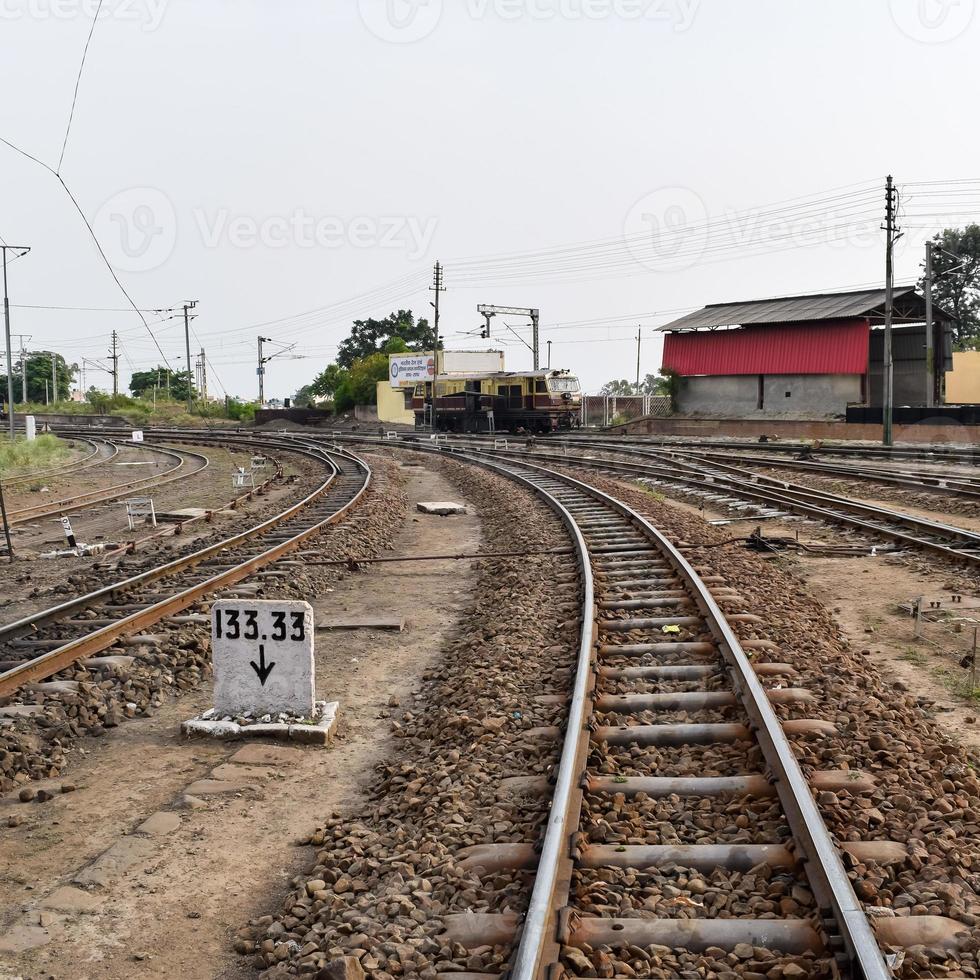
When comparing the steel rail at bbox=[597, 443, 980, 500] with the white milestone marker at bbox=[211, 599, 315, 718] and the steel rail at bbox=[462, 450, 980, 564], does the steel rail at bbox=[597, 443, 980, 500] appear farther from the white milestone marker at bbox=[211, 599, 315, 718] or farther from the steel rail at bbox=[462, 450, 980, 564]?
the white milestone marker at bbox=[211, 599, 315, 718]

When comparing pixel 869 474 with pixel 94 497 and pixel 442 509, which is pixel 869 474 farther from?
pixel 94 497

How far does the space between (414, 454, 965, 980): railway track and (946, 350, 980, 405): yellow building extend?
5148 cm

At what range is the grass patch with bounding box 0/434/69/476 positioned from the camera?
32219 millimetres

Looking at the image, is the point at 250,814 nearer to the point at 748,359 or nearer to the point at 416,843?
the point at 416,843

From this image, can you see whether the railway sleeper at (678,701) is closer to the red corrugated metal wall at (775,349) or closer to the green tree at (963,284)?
the red corrugated metal wall at (775,349)

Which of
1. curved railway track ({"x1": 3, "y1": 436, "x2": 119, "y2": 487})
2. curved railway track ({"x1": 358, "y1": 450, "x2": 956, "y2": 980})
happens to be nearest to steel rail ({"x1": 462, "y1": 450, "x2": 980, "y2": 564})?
curved railway track ({"x1": 358, "y1": 450, "x2": 956, "y2": 980})

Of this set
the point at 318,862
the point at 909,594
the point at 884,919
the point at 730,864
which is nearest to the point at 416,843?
the point at 318,862

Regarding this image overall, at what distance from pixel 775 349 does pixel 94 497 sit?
3555 cm

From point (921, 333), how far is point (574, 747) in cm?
4804

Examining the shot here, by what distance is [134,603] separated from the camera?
9.87m

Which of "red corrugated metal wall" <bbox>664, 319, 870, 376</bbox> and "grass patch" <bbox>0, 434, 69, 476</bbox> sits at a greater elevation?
"red corrugated metal wall" <bbox>664, 319, 870, 376</bbox>

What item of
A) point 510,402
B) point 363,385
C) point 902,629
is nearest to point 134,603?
point 902,629

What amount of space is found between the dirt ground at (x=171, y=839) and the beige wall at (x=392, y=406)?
5985 centimetres

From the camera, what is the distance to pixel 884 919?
11.7 feet
